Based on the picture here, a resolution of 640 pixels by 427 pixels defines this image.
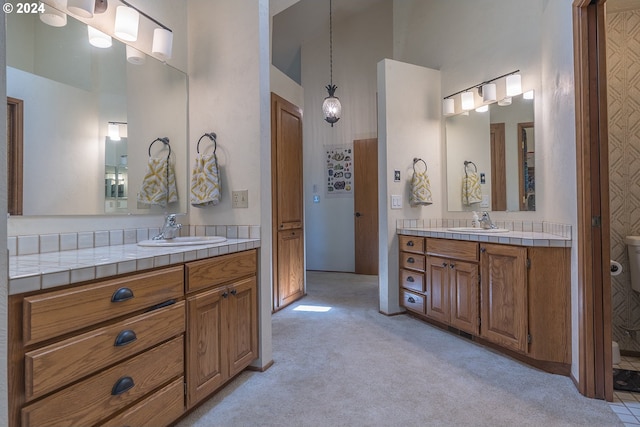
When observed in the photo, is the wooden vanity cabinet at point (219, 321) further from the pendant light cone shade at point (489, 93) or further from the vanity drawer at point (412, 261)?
the pendant light cone shade at point (489, 93)

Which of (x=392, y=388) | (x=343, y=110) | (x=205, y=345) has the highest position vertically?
(x=343, y=110)

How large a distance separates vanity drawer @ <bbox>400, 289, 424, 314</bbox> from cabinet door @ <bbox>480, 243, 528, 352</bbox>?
66 cm

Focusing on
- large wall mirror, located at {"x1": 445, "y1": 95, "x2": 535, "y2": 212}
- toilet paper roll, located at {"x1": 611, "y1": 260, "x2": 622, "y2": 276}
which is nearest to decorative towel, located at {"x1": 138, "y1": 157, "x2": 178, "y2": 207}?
large wall mirror, located at {"x1": 445, "y1": 95, "x2": 535, "y2": 212}

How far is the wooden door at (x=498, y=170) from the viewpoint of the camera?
3006mm

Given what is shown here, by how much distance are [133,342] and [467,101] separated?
3230 mm

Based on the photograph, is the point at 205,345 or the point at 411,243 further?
the point at 411,243

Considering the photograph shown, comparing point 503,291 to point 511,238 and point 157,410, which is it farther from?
point 157,410

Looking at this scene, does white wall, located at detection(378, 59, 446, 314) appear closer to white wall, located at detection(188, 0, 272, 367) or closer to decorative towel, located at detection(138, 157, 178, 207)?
white wall, located at detection(188, 0, 272, 367)

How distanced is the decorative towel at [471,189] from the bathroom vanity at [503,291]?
0.66 m

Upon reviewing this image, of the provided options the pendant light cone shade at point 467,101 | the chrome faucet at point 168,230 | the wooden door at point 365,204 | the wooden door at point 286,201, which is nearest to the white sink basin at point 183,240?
the chrome faucet at point 168,230

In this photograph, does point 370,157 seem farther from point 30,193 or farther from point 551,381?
point 30,193

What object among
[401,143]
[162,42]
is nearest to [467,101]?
[401,143]

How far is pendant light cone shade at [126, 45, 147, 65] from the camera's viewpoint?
2.01 metres

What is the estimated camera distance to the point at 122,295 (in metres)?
1.23
